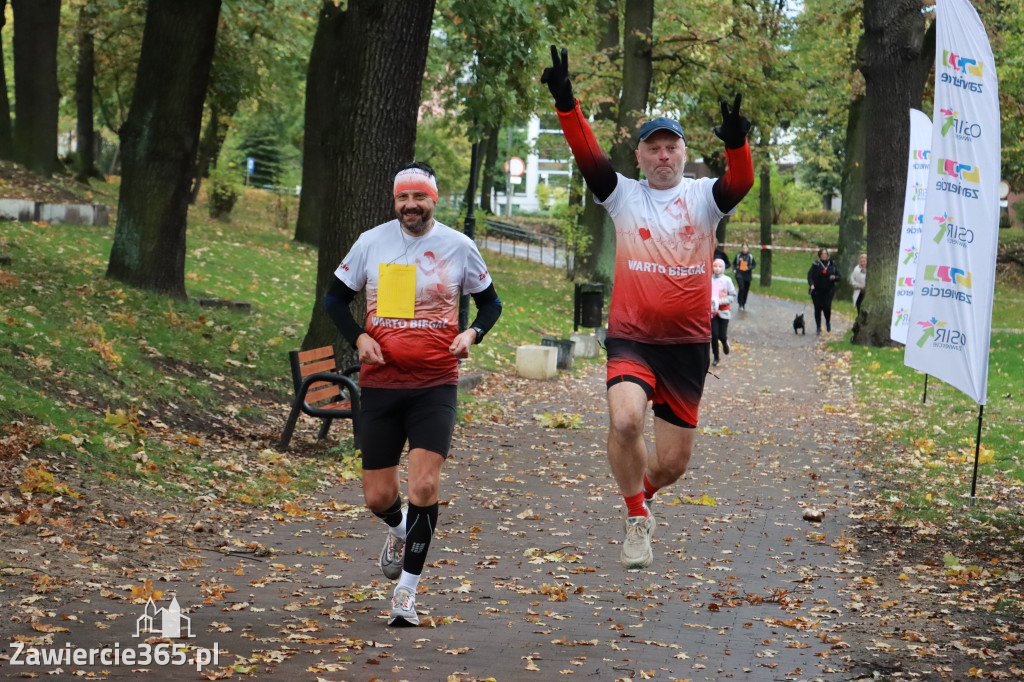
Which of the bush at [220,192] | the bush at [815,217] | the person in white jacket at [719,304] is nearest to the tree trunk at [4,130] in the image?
the bush at [220,192]

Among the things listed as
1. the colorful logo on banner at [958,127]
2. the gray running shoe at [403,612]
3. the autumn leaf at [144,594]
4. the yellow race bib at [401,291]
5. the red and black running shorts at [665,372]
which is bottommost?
the autumn leaf at [144,594]

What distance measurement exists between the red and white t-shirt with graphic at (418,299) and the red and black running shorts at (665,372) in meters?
0.92

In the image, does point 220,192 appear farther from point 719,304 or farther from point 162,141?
point 162,141

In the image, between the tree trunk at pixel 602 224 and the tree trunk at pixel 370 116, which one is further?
the tree trunk at pixel 602 224

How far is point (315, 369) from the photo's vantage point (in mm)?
12664

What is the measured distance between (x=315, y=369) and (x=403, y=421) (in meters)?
5.82

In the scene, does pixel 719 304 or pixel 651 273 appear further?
pixel 719 304

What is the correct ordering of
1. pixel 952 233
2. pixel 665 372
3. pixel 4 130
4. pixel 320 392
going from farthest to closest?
pixel 4 130 < pixel 320 392 < pixel 952 233 < pixel 665 372

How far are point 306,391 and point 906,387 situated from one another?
36.4 ft

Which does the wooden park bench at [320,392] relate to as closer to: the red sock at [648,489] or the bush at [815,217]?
the red sock at [648,489]

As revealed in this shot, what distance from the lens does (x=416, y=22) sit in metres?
13.3

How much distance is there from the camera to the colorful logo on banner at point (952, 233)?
11391 millimetres

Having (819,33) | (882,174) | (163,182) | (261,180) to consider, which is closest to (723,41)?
(882,174)

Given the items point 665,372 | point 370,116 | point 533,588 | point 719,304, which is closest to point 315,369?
point 370,116
